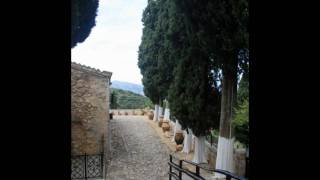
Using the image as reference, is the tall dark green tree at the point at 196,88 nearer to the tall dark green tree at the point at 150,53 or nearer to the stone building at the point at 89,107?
the stone building at the point at 89,107

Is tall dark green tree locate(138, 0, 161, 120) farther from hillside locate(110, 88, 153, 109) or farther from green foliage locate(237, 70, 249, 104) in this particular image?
hillside locate(110, 88, 153, 109)

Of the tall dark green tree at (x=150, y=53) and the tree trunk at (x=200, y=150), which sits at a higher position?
the tall dark green tree at (x=150, y=53)

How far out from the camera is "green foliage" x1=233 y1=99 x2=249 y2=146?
10.2m

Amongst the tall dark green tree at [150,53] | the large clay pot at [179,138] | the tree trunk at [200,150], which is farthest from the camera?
the tall dark green tree at [150,53]

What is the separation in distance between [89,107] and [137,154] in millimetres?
3070

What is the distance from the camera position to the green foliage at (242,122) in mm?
10211

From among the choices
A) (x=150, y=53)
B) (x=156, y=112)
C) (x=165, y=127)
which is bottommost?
(x=165, y=127)

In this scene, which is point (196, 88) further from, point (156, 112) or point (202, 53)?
point (156, 112)

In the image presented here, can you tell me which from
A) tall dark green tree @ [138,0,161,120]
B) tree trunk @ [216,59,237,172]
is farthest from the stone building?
tall dark green tree @ [138,0,161,120]

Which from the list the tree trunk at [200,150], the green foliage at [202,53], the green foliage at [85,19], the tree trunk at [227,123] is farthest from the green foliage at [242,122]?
the green foliage at [85,19]

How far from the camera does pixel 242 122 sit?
1027 centimetres

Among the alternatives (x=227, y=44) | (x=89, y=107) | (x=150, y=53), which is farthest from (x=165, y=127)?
(x=227, y=44)

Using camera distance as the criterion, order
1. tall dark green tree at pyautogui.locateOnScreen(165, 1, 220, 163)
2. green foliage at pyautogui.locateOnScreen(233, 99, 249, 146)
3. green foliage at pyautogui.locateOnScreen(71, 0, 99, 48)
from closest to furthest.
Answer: green foliage at pyautogui.locateOnScreen(233, 99, 249, 146) → tall dark green tree at pyautogui.locateOnScreen(165, 1, 220, 163) → green foliage at pyautogui.locateOnScreen(71, 0, 99, 48)
